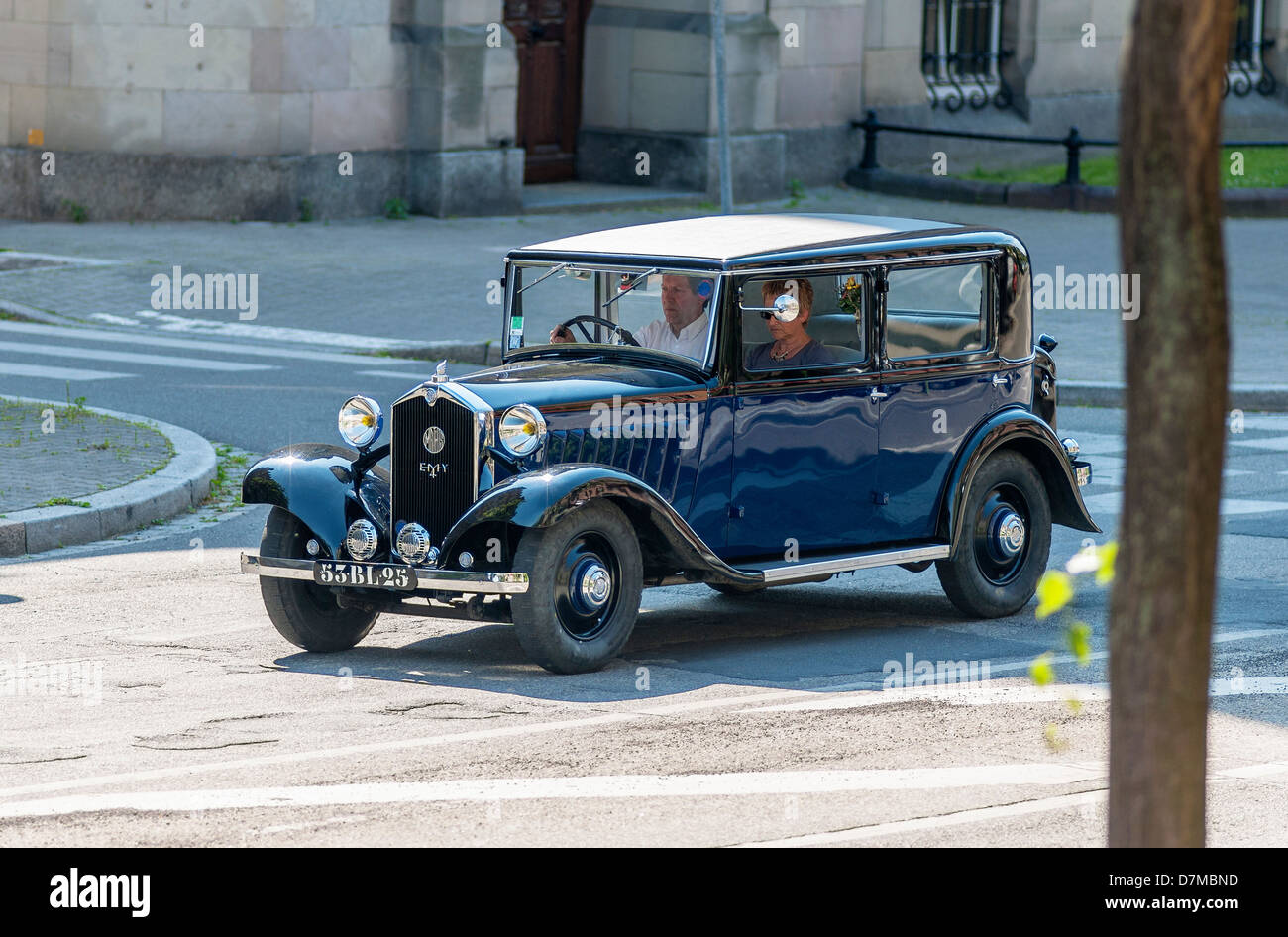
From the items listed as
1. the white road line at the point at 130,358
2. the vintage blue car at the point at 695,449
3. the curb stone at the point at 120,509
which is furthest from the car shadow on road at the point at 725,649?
the white road line at the point at 130,358

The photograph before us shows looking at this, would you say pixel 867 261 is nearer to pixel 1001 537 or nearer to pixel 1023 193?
pixel 1001 537

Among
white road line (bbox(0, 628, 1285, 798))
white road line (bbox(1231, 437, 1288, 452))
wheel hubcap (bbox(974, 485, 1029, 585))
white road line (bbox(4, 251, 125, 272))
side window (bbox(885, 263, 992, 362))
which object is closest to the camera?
white road line (bbox(0, 628, 1285, 798))

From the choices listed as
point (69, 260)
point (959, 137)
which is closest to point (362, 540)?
point (69, 260)

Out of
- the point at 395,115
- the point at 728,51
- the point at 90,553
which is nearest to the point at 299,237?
the point at 395,115

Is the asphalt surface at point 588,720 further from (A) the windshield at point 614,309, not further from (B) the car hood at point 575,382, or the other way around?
(A) the windshield at point 614,309

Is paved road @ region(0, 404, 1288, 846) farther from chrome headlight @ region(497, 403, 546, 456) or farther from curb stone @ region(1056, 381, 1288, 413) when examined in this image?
curb stone @ region(1056, 381, 1288, 413)

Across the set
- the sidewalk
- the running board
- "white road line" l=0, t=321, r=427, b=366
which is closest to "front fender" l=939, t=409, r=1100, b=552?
the running board

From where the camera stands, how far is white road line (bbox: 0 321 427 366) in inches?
649

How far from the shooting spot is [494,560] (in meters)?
7.93

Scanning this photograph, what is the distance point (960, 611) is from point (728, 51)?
56.2 feet

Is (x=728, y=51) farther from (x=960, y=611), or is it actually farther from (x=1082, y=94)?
(x=960, y=611)

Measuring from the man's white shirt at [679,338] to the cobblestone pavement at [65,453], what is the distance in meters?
3.74

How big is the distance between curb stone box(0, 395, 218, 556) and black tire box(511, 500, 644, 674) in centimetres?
358

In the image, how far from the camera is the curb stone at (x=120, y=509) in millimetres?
10375
